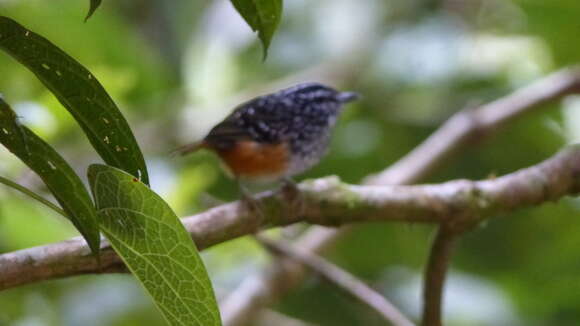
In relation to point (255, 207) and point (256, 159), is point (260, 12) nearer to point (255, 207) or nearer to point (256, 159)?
point (255, 207)

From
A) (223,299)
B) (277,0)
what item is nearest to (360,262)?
(223,299)

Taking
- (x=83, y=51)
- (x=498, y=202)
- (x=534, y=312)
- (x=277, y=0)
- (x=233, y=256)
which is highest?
(x=277, y=0)

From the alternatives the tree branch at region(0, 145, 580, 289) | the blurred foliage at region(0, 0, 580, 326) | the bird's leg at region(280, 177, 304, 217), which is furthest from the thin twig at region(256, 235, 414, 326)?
the bird's leg at region(280, 177, 304, 217)

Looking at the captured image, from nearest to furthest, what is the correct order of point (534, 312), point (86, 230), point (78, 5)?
point (86, 230), point (534, 312), point (78, 5)

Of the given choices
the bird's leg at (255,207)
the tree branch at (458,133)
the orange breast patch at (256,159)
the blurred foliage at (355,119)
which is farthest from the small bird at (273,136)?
the bird's leg at (255,207)

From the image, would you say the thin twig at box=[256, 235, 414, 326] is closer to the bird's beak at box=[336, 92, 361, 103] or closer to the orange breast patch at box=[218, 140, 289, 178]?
the orange breast patch at box=[218, 140, 289, 178]

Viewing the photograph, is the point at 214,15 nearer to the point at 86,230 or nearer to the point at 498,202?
the point at 498,202
